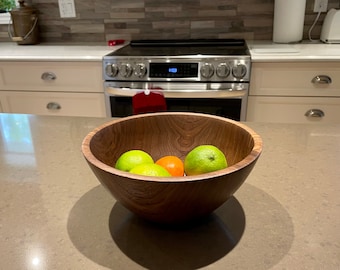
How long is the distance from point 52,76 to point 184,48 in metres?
0.87

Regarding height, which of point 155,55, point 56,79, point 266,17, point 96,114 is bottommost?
point 96,114

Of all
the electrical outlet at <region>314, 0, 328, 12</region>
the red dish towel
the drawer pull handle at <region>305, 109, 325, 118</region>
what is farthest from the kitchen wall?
the red dish towel

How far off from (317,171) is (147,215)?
0.42 m

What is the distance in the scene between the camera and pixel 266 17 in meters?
2.35

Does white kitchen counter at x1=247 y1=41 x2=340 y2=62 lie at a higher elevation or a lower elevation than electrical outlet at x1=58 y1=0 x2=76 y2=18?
lower

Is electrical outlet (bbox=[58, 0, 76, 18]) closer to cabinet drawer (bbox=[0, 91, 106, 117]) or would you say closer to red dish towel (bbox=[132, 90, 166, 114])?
cabinet drawer (bbox=[0, 91, 106, 117])

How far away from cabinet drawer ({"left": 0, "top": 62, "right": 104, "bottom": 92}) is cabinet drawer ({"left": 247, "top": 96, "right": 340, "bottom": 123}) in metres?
0.96

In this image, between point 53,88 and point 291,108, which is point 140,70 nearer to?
point 53,88

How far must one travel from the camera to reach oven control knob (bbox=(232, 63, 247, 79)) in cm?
186

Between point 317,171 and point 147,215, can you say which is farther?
Result: point 317,171

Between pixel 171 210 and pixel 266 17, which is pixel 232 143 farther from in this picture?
pixel 266 17

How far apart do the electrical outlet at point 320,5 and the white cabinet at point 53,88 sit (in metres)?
1.53

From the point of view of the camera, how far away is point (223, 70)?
1.89 metres

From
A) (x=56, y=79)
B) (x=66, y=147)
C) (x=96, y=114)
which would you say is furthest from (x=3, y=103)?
(x=66, y=147)
